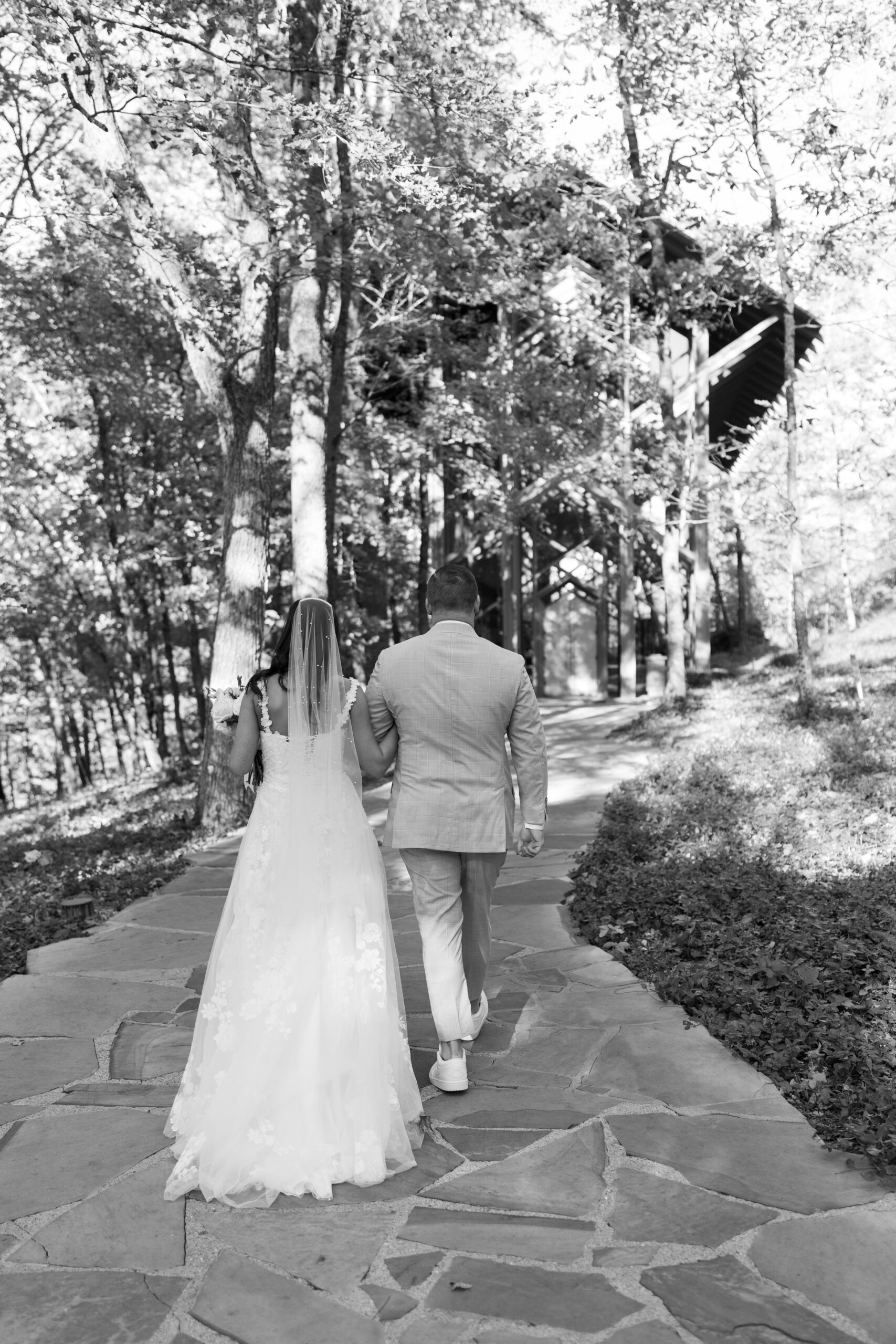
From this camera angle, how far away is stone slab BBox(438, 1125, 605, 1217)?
377cm

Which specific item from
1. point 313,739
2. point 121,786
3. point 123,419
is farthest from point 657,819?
point 123,419

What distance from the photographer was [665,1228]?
3580 millimetres

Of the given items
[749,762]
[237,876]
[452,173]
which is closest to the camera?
[237,876]

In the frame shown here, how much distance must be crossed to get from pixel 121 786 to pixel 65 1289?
15666 mm

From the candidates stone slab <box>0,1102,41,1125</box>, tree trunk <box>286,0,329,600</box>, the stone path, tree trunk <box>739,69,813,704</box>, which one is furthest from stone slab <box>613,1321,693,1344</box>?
tree trunk <box>739,69,813,704</box>

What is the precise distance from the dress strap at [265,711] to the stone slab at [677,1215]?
217cm

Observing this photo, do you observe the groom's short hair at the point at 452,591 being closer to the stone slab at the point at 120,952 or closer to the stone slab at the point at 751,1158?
the stone slab at the point at 751,1158

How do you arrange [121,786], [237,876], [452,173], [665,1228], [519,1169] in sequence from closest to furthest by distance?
1. [665,1228]
2. [519,1169]
3. [237,876]
4. [452,173]
5. [121,786]

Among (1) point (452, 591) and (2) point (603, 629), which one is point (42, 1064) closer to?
(1) point (452, 591)

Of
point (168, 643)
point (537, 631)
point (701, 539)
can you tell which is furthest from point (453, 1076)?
point (537, 631)

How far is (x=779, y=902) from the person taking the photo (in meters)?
6.71

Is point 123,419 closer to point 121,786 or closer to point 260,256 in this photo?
point 121,786

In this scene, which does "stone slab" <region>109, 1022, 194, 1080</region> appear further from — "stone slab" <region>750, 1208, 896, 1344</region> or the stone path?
"stone slab" <region>750, 1208, 896, 1344</region>

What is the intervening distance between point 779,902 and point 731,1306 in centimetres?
377
